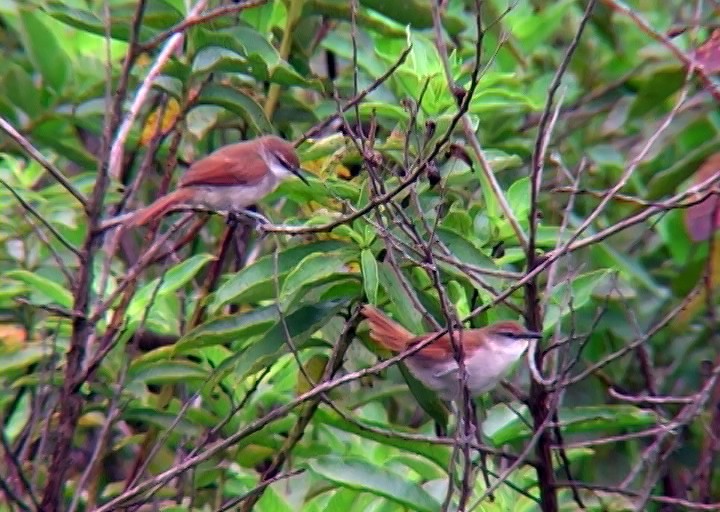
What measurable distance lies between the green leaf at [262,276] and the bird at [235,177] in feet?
1.10

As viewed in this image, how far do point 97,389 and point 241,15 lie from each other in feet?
4.47

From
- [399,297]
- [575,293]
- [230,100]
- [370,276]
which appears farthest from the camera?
[230,100]

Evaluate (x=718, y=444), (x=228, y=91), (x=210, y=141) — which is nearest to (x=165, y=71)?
(x=228, y=91)

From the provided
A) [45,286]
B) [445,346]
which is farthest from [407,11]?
[45,286]

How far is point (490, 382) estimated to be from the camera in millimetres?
3906

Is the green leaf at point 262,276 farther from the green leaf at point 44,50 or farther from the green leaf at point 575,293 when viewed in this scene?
the green leaf at point 44,50

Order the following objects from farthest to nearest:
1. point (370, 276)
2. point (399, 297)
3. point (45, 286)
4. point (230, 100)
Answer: point (230, 100), point (45, 286), point (399, 297), point (370, 276)

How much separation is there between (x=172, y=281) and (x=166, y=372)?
0.86 feet

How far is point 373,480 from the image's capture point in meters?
3.32

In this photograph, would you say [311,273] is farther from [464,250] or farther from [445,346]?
[445,346]

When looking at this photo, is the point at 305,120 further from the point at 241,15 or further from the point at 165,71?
the point at 165,71

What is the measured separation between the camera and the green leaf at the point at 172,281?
3.76 metres

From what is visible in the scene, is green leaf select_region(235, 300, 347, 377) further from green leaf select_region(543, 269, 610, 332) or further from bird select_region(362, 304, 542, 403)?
green leaf select_region(543, 269, 610, 332)

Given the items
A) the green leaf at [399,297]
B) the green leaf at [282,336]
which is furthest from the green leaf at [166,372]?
the green leaf at [399,297]
